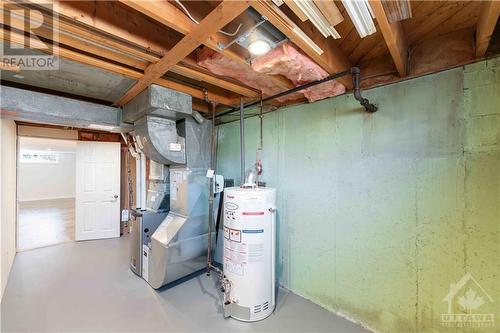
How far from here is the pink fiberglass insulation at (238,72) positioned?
1.62 m

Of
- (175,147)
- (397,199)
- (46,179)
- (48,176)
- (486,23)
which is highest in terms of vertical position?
(486,23)

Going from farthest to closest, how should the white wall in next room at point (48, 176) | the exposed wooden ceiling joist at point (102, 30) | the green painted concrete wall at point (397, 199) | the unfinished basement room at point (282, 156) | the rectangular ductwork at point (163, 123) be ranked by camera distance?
the white wall in next room at point (48, 176)
the rectangular ductwork at point (163, 123)
the green painted concrete wall at point (397, 199)
the unfinished basement room at point (282, 156)
the exposed wooden ceiling joist at point (102, 30)

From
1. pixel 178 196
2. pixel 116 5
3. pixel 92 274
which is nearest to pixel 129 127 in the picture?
pixel 178 196

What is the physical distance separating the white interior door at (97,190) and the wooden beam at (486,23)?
17.7 feet

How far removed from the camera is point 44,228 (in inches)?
203

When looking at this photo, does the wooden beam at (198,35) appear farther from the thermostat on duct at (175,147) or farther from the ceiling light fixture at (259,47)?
the thermostat on duct at (175,147)

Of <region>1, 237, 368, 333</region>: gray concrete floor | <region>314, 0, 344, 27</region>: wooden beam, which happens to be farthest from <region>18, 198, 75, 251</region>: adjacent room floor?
<region>314, 0, 344, 27</region>: wooden beam

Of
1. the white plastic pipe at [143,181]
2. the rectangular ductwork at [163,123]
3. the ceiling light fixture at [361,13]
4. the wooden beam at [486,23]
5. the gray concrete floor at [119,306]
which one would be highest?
the ceiling light fixture at [361,13]

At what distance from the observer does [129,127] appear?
9.25 feet

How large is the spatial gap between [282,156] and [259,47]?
56.4 inches

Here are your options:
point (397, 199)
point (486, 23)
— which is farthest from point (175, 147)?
point (486, 23)

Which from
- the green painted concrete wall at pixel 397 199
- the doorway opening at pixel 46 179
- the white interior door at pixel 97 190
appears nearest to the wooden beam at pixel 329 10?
the green painted concrete wall at pixel 397 199

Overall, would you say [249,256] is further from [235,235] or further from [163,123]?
[163,123]

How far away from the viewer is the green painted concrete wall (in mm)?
1479
